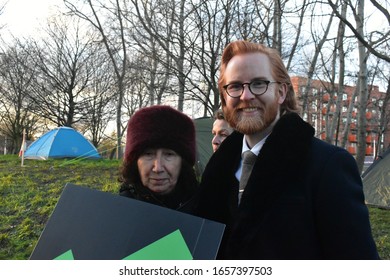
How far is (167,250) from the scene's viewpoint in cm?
139

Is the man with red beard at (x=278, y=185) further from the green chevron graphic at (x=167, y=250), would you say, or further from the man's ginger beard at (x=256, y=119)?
the green chevron graphic at (x=167, y=250)

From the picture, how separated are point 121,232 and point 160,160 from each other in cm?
63

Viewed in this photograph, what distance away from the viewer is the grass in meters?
4.28

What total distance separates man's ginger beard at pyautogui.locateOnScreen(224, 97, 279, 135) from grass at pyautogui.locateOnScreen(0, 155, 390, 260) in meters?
3.26

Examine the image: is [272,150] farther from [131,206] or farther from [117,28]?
[117,28]

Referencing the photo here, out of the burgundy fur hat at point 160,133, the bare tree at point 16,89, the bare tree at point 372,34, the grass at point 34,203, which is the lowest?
the grass at point 34,203

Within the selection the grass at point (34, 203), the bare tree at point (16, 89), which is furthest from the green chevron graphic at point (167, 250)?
the bare tree at point (16, 89)

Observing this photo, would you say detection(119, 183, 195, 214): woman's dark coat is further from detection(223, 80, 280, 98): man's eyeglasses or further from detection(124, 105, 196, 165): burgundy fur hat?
detection(223, 80, 280, 98): man's eyeglasses

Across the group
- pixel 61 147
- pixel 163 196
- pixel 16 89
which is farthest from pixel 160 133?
pixel 16 89

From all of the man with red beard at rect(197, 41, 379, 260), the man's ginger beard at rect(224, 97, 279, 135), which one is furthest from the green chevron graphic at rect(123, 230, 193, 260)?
the man's ginger beard at rect(224, 97, 279, 135)

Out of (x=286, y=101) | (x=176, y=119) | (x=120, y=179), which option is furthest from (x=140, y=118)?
(x=286, y=101)

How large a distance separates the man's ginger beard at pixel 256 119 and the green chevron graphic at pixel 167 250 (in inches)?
20.1

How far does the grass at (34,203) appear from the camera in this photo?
14.0 ft

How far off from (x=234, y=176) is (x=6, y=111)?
29.5 meters
